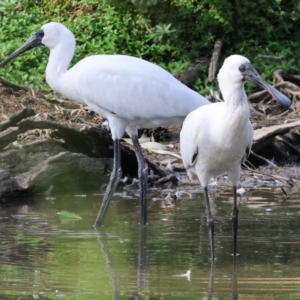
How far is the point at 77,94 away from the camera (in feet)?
30.3

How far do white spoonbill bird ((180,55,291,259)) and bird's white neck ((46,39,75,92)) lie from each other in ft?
7.56

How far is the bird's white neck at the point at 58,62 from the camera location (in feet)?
31.1

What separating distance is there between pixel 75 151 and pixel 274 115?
3.29m

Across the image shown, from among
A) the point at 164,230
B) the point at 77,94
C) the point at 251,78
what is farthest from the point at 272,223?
the point at 77,94

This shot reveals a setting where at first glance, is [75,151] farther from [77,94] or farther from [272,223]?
[272,223]

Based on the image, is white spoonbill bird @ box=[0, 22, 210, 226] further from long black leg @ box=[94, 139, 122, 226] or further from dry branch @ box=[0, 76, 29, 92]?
dry branch @ box=[0, 76, 29, 92]

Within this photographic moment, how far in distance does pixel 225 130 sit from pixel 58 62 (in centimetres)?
310

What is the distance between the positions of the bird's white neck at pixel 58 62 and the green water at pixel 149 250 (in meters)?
1.24

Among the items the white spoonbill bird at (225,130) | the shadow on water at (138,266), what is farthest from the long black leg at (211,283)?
the shadow on water at (138,266)

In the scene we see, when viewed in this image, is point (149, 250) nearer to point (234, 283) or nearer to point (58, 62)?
point (234, 283)

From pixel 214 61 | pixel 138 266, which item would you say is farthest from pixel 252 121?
pixel 138 266

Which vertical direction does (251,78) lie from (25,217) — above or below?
above

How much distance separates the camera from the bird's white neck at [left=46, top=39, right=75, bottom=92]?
9.47 m

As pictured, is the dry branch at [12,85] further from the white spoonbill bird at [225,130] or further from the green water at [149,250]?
the white spoonbill bird at [225,130]
